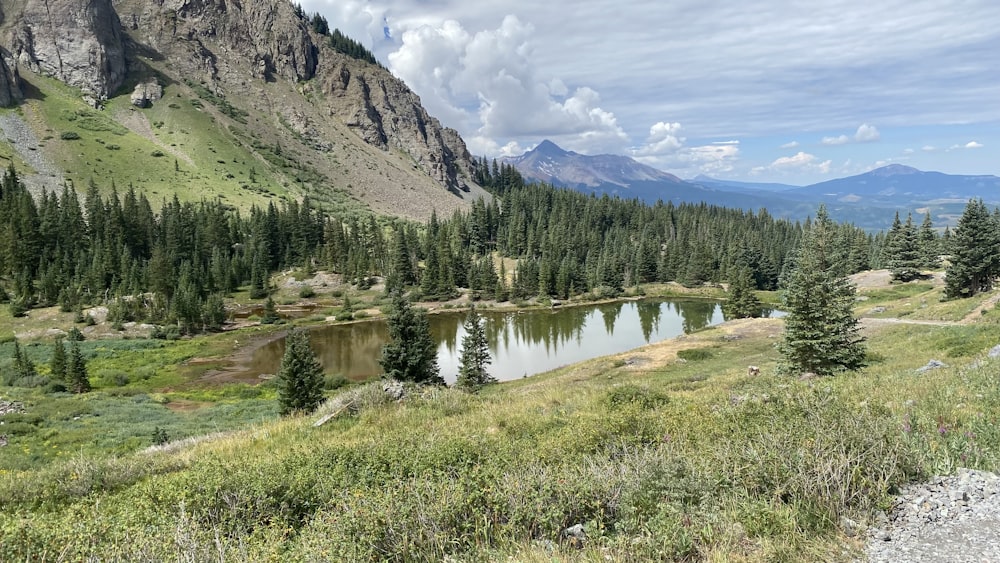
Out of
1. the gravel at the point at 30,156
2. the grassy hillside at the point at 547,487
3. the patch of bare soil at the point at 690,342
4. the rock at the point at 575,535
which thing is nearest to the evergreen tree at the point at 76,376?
the grassy hillside at the point at 547,487

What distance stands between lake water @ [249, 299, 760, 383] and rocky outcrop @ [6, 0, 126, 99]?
15543 centimetres

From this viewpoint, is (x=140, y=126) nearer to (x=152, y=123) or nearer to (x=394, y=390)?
(x=152, y=123)

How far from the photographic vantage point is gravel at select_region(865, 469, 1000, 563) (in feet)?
17.1

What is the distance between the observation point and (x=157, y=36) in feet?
639

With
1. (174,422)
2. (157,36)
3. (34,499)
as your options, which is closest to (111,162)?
(157,36)

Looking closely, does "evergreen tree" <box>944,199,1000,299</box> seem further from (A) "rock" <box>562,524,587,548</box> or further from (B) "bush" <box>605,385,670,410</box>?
(A) "rock" <box>562,524,587,548</box>

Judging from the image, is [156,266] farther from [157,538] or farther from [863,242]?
[863,242]

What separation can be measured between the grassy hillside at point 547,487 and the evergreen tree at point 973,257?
4912 centimetres

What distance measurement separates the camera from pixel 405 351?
33531 mm

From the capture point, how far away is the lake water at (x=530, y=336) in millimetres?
59688

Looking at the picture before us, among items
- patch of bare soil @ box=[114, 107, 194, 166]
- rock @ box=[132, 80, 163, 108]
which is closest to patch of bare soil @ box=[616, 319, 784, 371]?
patch of bare soil @ box=[114, 107, 194, 166]

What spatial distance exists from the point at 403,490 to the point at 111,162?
555 ft

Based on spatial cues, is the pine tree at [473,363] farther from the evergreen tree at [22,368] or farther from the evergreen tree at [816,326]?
the evergreen tree at [22,368]

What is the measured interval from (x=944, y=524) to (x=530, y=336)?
70.8 metres
